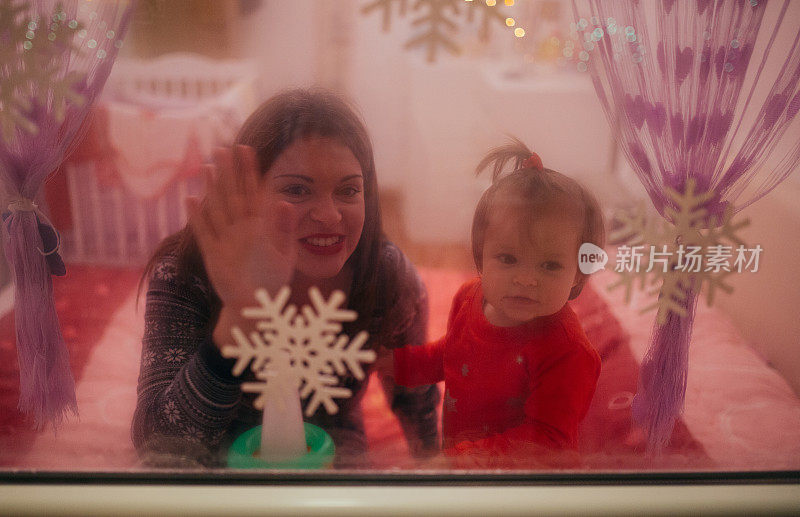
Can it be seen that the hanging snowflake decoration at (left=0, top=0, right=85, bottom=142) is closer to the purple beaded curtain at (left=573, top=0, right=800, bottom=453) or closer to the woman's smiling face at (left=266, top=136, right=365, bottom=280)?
the woman's smiling face at (left=266, top=136, right=365, bottom=280)

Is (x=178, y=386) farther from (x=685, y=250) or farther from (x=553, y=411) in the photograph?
(x=685, y=250)

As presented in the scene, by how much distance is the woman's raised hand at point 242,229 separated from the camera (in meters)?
0.75

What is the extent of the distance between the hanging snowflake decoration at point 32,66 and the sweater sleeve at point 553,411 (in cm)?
73

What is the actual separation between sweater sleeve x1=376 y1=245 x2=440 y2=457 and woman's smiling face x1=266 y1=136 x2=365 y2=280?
0.08m

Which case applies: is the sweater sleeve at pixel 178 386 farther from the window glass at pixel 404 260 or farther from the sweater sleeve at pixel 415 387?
the sweater sleeve at pixel 415 387

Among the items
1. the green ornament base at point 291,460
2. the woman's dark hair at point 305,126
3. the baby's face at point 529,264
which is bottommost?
the green ornament base at point 291,460

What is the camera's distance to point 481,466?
2.82 ft

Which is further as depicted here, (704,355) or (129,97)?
(704,355)

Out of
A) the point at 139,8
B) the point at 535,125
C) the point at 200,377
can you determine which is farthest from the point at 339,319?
the point at 139,8

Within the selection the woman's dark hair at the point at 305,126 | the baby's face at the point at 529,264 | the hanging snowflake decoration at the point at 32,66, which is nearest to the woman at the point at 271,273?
the woman's dark hair at the point at 305,126

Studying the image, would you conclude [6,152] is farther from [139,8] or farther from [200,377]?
[200,377]

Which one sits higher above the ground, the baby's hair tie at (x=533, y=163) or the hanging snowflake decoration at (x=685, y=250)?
the baby's hair tie at (x=533, y=163)

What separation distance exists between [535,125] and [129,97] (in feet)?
1.73

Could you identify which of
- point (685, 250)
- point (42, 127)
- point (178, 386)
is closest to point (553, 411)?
point (685, 250)
